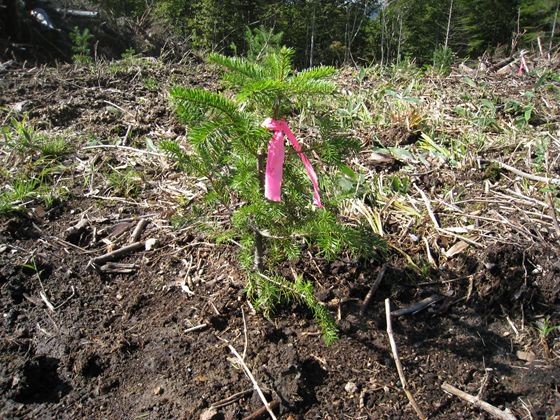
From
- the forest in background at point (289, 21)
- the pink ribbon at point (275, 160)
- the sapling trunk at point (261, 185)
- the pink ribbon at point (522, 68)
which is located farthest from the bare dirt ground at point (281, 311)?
the forest in background at point (289, 21)

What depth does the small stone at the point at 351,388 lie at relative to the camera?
1714mm

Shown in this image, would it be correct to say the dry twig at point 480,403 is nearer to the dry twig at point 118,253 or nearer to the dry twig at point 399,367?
the dry twig at point 399,367

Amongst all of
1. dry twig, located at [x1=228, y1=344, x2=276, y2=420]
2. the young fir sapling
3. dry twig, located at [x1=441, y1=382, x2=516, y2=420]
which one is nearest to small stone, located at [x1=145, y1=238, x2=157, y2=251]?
the young fir sapling

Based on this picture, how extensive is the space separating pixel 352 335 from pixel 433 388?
0.33m

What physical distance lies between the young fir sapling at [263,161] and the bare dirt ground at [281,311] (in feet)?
0.70

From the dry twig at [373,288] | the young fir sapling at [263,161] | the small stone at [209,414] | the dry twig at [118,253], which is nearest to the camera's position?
the young fir sapling at [263,161]

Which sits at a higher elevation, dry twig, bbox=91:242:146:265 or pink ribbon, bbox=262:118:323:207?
pink ribbon, bbox=262:118:323:207

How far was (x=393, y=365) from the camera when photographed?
71.3 inches

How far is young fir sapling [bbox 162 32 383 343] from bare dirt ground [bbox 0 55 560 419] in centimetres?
21

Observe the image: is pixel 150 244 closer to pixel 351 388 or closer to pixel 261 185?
pixel 261 185

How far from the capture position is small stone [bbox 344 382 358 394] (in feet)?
5.62

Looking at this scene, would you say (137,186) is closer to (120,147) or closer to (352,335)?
(120,147)

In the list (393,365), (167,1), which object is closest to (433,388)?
(393,365)

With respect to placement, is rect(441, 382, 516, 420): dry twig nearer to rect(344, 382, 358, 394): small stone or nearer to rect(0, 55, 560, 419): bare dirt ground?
rect(0, 55, 560, 419): bare dirt ground
